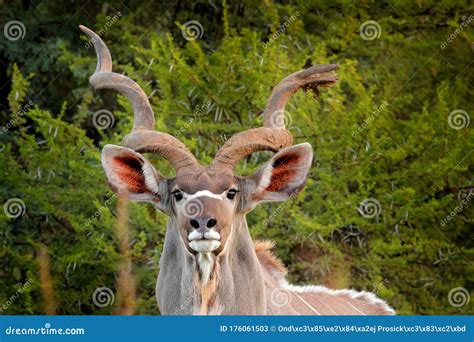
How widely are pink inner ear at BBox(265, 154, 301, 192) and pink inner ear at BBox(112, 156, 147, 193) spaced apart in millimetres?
731

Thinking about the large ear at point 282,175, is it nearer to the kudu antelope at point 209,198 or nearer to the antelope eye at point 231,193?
the kudu antelope at point 209,198

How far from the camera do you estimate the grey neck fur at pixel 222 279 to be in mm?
6082

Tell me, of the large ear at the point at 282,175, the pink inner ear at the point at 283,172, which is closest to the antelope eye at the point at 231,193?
the large ear at the point at 282,175

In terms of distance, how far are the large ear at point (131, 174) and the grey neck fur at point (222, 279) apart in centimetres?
23

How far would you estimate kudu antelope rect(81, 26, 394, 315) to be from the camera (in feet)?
19.3

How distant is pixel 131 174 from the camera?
6277 mm

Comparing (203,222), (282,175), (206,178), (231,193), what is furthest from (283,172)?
(203,222)

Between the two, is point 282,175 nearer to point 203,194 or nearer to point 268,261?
point 203,194

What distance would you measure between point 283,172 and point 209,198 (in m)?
0.65

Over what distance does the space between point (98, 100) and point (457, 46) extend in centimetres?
411

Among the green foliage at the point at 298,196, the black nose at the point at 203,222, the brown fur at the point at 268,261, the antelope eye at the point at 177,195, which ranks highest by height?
the green foliage at the point at 298,196

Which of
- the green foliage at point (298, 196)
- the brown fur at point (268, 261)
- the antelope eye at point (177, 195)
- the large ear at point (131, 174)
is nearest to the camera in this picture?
the antelope eye at point (177, 195)

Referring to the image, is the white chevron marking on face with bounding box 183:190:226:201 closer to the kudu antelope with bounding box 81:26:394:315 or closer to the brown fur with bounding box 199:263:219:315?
the kudu antelope with bounding box 81:26:394:315

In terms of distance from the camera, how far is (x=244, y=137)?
6.30 meters
